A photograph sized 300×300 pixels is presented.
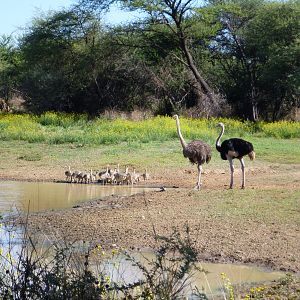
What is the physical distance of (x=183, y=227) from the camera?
12320mm

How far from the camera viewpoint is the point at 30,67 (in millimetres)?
46062

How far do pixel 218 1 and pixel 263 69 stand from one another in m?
7.09

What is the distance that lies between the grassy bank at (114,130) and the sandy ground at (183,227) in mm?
10707

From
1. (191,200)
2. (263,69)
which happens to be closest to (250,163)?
(191,200)

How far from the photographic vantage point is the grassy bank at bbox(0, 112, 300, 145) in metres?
28.3

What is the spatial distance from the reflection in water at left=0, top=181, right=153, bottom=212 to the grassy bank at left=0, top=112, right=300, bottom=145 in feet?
25.7

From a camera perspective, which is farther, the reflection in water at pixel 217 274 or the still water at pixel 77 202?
the still water at pixel 77 202

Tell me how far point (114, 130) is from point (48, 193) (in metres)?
12.9

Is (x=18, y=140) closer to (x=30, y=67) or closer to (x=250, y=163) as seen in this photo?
(x=250, y=163)

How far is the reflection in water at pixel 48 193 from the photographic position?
53.1 feet

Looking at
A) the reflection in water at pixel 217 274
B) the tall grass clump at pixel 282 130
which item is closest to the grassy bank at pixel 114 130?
the tall grass clump at pixel 282 130

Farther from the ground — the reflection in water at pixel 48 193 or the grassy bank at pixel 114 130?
the grassy bank at pixel 114 130

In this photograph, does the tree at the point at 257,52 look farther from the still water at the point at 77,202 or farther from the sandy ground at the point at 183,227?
the sandy ground at the point at 183,227

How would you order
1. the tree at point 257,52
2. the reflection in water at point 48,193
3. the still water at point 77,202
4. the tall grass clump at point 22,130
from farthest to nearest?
the tree at point 257,52, the tall grass clump at point 22,130, the reflection in water at point 48,193, the still water at point 77,202
